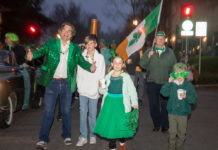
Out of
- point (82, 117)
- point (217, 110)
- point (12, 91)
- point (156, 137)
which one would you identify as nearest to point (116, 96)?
point (82, 117)

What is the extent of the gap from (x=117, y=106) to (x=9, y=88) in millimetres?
2927

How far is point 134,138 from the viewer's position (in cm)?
655

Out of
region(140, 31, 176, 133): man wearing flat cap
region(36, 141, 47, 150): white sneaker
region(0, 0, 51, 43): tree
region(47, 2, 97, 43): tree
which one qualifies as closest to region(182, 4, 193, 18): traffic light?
region(140, 31, 176, 133): man wearing flat cap

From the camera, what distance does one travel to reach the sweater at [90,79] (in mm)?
5910

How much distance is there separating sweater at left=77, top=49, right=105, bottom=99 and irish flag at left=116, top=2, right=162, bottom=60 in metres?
1.41

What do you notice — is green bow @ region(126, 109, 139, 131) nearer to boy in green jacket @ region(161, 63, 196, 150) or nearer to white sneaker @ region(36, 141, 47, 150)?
boy in green jacket @ region(161, 63, 196, 150)

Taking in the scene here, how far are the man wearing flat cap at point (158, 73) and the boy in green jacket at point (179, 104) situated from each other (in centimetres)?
166

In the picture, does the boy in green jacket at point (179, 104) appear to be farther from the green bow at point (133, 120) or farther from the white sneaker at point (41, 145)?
the white sneaker at point (41, 145)

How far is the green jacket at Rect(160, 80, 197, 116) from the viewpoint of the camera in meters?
5.22

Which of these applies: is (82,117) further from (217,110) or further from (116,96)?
(217,110)

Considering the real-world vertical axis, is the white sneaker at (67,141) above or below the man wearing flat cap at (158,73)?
below

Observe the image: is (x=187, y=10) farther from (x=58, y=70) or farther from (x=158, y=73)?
(x=58, y=70)

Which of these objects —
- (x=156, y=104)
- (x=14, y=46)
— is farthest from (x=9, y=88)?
(x=156, y=104)

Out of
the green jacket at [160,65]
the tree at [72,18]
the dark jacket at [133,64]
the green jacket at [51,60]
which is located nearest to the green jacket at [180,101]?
the green jacket at [51,60]
